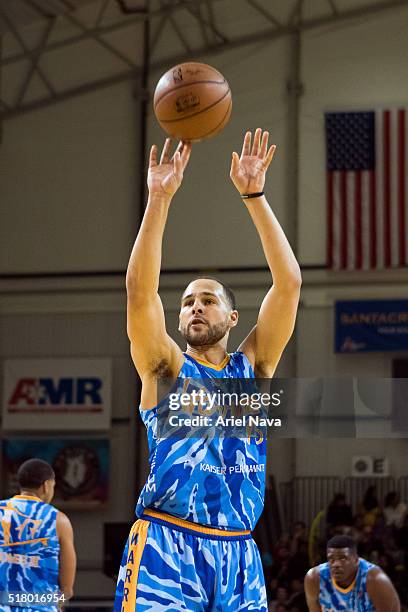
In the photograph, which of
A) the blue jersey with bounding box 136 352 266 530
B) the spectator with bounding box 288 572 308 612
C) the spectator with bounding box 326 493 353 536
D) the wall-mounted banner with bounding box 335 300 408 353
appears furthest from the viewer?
the wall-mounted banner with bounding box 335 300 408 353

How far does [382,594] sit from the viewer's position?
8.31 meters

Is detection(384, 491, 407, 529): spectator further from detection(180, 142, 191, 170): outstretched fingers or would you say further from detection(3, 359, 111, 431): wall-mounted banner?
detection(180, 142, 191, 170): outstretched fingers

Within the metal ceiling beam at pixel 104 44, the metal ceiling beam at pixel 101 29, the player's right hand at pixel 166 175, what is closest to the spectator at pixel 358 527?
the metal ceiling beam at pixel 104 44

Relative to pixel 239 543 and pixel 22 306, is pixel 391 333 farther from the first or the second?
pixel 239 543

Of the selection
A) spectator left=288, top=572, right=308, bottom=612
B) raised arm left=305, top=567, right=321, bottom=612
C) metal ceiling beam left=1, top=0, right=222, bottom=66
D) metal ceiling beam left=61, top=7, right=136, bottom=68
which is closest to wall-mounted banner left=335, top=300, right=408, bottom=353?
spectator left=288, top=572, right=308, bottom=612

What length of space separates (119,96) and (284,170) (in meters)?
3.75

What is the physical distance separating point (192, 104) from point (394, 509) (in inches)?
534

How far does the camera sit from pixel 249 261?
64.0 ft

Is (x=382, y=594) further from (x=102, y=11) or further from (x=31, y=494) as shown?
(x=102, y=11)

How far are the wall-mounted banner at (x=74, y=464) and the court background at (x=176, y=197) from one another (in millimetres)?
296

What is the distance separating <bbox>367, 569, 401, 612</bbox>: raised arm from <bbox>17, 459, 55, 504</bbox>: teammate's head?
2844 millimetres

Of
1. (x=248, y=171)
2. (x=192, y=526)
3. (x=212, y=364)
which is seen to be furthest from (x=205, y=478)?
(x=248, y=171)

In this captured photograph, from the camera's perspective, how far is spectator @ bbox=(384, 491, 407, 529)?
56.9 ft

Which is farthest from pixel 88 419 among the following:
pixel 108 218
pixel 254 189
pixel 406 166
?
pixel 254 189
